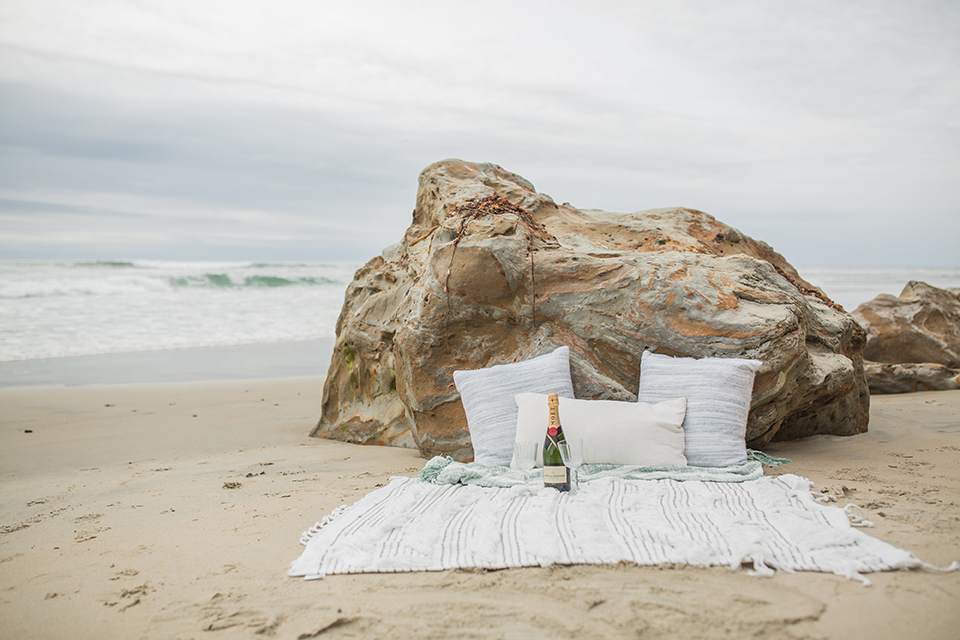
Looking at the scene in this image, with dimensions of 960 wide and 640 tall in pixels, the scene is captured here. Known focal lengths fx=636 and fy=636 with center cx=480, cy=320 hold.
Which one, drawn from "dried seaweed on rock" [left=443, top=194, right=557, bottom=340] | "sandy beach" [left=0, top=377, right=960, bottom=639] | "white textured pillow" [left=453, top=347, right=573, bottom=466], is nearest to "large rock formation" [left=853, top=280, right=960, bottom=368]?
"sandy beach" [left=0, top=377, right=960, bottom=639]

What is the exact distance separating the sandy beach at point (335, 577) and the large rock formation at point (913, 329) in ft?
10.9

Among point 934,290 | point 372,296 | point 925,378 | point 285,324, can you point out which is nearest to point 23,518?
point 372,296

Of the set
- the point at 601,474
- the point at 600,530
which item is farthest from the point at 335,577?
the point at 601,474

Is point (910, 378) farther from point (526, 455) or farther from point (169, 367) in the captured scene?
point (169, 367)

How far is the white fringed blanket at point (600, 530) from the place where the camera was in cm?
232

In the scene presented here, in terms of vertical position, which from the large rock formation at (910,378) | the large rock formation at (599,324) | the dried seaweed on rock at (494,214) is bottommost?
the large rock formation at (910,378)

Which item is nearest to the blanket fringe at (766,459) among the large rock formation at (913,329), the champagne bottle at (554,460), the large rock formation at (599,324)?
the large rock formation at (599,324)

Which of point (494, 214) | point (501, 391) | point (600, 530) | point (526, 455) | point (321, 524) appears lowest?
point (321, 524)

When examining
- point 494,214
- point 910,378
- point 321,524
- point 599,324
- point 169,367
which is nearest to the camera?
point 321,524

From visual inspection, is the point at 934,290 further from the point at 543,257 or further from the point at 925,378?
the point at 543,257

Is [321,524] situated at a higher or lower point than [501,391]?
lower

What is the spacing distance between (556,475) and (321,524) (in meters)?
1.15

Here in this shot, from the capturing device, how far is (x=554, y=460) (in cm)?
321

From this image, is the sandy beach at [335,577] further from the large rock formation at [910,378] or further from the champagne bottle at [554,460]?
the large rock formation at [910,378]
